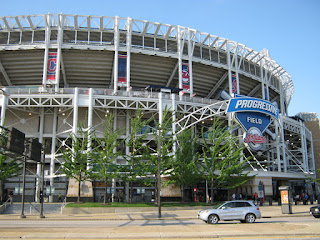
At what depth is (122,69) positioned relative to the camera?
49.4m

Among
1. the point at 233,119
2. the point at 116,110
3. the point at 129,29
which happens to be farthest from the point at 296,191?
the point at 129,29

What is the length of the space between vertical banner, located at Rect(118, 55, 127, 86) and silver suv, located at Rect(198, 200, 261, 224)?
1212 inches

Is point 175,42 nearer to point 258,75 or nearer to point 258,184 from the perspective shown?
point 258,75

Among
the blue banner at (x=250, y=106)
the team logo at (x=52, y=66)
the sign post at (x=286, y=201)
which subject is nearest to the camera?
the sign post at (x=286, y=201)

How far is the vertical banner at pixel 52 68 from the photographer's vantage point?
4797 centimetres

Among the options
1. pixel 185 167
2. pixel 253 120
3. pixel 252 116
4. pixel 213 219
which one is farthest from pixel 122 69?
pixel 213 219

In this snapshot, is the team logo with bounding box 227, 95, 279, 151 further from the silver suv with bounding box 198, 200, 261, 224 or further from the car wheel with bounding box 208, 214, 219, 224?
the car wheel with bounding box 208, 214, 219, 224

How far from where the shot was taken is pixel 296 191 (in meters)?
62.2

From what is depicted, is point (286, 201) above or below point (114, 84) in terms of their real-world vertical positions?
below

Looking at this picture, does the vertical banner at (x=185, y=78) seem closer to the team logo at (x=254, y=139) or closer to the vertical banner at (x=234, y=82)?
the vertical banner at (x=234, y=82)

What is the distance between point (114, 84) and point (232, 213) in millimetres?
31230

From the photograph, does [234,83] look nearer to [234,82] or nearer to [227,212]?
[234,82]

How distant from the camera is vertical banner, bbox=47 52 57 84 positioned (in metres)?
48.0

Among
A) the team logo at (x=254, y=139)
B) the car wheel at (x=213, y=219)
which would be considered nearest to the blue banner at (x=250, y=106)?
the team logo at (x=254, y=139)
